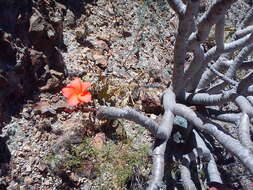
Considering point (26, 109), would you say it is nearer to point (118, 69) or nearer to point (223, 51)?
point (118, 69)

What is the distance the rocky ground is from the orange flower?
17cm

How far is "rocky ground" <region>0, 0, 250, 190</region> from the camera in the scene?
8.23ft

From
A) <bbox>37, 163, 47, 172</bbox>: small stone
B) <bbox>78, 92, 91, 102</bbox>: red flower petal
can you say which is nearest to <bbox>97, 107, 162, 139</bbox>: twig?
<bbox>78, 92, 91, 102</bbox>: red flower petal

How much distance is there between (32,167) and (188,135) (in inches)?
43.8

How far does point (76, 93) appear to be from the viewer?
2.69 meters

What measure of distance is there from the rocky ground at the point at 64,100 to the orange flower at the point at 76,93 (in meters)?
0.17

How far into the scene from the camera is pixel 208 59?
2.74m

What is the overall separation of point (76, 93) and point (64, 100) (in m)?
0.23

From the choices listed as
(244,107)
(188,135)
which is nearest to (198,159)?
(188,135)

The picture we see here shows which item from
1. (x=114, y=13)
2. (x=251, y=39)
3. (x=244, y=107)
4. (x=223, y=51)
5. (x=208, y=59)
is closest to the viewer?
(x=244, y=107)

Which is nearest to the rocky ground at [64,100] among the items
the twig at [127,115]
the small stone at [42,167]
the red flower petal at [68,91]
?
the small stone at [42,167]

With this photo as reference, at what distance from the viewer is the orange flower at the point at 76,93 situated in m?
2.65

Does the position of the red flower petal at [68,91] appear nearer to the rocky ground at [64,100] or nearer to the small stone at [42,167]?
the rocky ground at [64,100]

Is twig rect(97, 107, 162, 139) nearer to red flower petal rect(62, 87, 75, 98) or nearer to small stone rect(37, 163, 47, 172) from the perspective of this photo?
red flower petal rect(62, 87, 75, 98)
